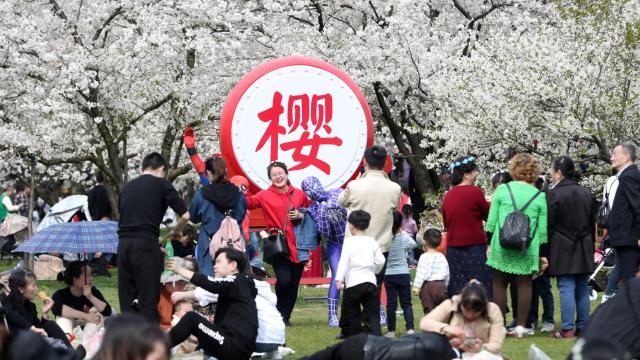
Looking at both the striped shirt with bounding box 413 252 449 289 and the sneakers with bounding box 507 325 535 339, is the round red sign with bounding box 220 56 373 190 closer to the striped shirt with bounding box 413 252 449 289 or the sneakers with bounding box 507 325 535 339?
the striped shirt with bounding box 413 252 449 289

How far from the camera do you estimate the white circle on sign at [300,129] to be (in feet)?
43.7

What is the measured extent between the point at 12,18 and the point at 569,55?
9022 millimetres

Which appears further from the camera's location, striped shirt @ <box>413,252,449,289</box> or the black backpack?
striped shirt @ <box>413,252,449,289</box>

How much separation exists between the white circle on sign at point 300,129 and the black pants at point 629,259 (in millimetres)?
3751

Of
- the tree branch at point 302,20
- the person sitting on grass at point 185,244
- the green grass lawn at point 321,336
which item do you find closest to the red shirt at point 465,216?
the green grass lawn at point 321,336

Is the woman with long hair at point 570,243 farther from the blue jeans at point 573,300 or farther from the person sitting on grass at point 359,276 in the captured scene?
the person sitting on grass at point 359,276

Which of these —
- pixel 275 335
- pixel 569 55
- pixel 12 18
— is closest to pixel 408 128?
pixel 569 55

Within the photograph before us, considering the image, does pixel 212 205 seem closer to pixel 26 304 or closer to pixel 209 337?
pixel 26 304

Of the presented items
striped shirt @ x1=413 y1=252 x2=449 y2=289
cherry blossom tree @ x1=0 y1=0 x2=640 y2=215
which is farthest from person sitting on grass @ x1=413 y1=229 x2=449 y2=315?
cherry blossom tree @ x1=0 y1=0 x2=640 y2=215

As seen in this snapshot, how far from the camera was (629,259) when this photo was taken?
10586mm

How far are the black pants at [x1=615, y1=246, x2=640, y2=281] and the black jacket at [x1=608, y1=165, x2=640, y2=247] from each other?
11cm

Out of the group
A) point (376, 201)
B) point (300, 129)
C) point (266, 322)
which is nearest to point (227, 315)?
point (266, 322)

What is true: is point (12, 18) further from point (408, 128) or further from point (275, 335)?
point (275, 335)

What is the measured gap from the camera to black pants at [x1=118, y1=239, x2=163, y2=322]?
980cm
